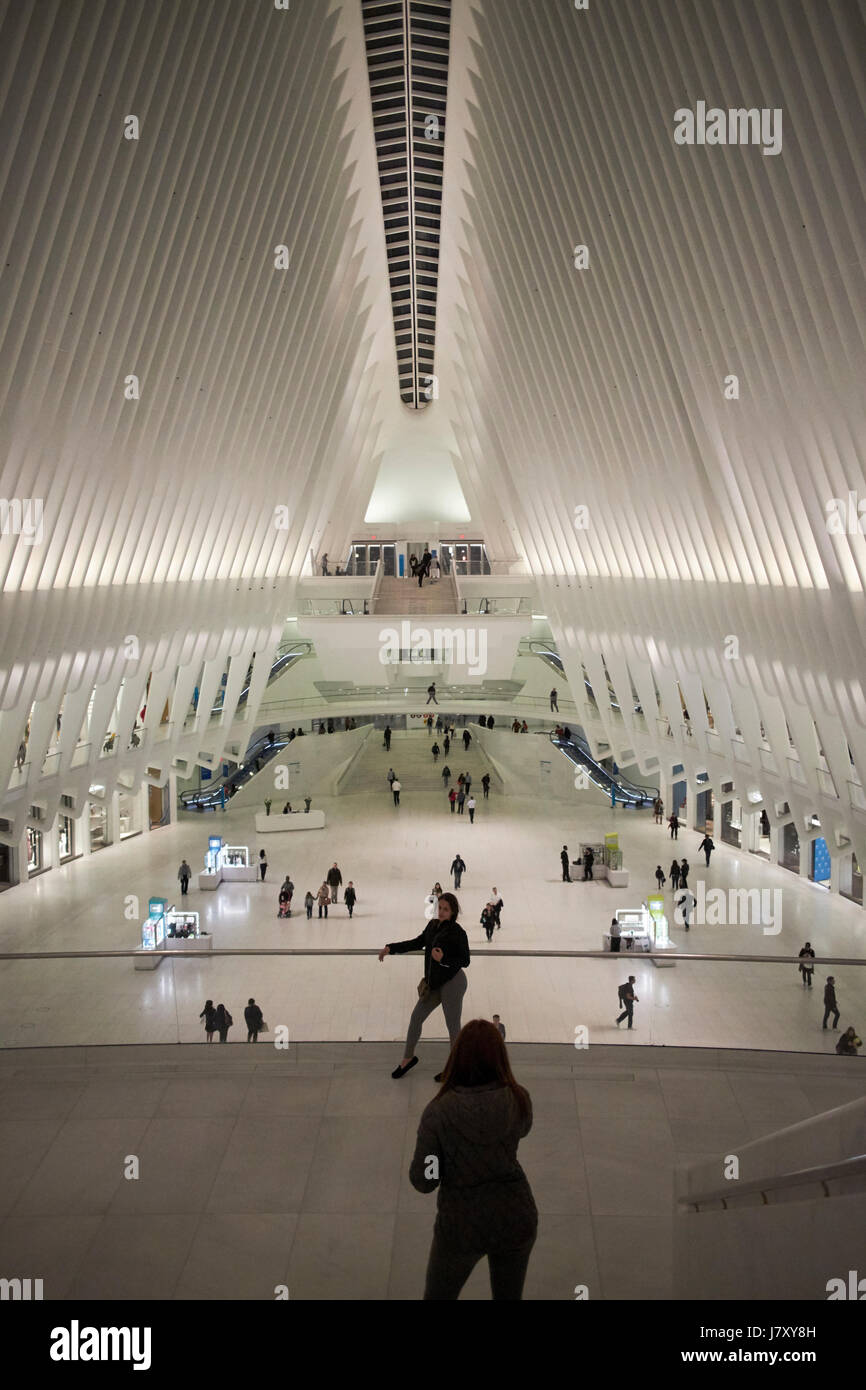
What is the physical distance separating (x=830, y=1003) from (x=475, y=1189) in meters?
5.10

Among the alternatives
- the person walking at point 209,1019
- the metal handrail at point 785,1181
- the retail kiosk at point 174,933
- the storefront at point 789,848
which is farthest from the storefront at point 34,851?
the metal handrail at point 785,1181

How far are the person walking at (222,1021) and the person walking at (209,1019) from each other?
1 centimetres

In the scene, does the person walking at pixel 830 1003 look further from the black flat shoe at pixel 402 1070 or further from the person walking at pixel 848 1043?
the black flat shoe at pixel 402 1070

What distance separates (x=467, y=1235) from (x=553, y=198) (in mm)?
17236

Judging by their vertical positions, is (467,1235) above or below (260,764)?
below

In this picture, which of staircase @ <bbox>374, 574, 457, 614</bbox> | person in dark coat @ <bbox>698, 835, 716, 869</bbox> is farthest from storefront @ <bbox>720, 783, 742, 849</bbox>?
staircase @ <bbox>374, 574, 457, 614</bbox>

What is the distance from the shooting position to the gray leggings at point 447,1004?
621cm

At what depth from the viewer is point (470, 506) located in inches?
1907

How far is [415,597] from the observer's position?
119ft

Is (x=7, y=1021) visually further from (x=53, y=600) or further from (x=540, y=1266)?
(x=53, y=600)

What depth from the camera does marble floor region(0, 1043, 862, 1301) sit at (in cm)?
466

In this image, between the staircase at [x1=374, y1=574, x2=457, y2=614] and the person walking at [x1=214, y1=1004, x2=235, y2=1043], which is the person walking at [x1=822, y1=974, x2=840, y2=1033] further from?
the staircase at [x1=374, y1=574, x2=457, y2=614]

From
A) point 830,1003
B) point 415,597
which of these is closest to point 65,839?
point 415,597

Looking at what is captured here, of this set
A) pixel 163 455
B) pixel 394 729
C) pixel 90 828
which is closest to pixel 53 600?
pixel 163 455
